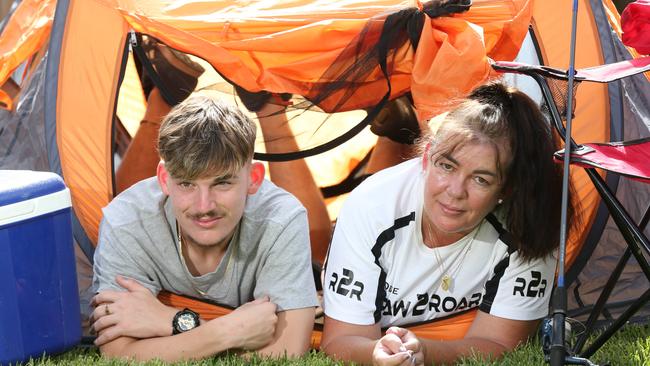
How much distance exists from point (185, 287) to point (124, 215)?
240 millimetres

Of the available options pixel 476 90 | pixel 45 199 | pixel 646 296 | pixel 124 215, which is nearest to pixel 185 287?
pixel 124 215

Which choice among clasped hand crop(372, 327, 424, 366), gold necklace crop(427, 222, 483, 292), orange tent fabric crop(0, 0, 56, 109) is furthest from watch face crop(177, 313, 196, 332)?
orange tent fabric crop(0, 0, 56, 109)

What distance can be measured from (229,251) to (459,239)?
0.55 m

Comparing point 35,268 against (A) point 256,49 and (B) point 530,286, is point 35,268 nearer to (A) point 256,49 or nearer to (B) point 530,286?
(A) point 256,49

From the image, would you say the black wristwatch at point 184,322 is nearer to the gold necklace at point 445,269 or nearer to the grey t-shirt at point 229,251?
the grey t-shirt at point 229,251

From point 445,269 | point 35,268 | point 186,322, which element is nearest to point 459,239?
point 445,269

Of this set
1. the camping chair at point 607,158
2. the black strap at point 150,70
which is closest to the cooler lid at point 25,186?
the black strap at point 150,70

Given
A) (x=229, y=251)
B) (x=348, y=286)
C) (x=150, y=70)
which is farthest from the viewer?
(x=150, y=70)

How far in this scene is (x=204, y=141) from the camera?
2420 mm

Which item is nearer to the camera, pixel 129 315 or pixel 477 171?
pixel 477 171

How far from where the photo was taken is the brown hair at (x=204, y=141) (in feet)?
7.88

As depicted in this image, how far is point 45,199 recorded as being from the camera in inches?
97.7

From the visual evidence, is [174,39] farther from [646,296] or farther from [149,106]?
[646,296]

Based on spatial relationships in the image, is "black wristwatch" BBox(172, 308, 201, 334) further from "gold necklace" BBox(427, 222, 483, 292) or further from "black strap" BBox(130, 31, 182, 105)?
"black strap" BBox(130, 31, 182, 105)
